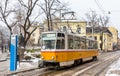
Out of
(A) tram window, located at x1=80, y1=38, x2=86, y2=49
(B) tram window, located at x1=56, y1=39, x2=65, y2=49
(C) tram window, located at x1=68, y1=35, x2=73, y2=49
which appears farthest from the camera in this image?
(A) tram window, located at x1=80, y1=38, x2=86, y2=49

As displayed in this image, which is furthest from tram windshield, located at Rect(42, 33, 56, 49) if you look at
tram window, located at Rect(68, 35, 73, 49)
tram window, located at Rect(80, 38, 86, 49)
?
tram window, located at Rect(80, 38, 86, 49)

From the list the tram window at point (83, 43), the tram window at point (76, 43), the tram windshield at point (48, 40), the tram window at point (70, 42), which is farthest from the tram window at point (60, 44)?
the tram window at point (83, 43)

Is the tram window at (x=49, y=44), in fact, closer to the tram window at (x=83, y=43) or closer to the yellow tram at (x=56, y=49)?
the yellow tram at (x=56, y=49)

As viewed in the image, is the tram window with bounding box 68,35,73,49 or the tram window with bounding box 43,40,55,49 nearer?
the tram window with bounding box 43,40,55,49

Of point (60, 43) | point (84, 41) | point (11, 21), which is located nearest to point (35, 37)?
point (11, 21)

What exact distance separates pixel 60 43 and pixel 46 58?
1636 mm

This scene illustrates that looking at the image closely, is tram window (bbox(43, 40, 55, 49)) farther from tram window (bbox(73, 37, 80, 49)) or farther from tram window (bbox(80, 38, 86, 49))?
tram window (bbox(80, 38, 86, 49))

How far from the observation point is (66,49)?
2630cm

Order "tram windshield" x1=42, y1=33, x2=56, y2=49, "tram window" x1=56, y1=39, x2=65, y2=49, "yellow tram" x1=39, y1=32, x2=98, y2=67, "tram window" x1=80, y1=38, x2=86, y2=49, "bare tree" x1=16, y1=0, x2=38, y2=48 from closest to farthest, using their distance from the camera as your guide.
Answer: "yellow tram" x1=39, y1=32, x2=98, y2=67 → "tram window" x1=56, y1=39, x2=65, y2=49 → "tram windshield" x1=42, y1=33, x2=56, y2=49 → "tram window" x1=80, y1=38, x2=86, y2=49 → "bare tree" x1=16, y1=0, x2=38, y2=48

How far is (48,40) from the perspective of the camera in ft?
84.7

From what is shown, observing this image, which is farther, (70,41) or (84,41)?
(84,41)

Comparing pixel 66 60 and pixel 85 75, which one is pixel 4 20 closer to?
pixel 66 60

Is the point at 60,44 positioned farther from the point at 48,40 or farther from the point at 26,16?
the point at 26,16

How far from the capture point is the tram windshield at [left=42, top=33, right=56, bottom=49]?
25.5 m
